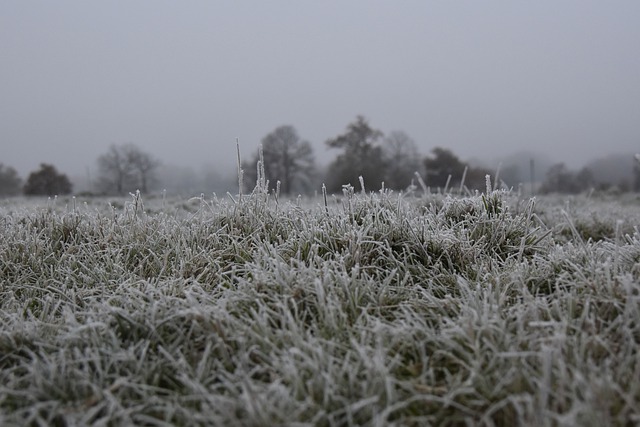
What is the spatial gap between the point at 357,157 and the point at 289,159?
631 cm

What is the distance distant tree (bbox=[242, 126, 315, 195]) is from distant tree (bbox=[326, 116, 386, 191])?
2513mm

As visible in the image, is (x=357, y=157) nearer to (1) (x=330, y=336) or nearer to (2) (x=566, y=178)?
→ (2) (x=566, y=178)

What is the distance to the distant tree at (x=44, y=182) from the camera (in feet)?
103

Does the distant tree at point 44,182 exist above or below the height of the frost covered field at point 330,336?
above

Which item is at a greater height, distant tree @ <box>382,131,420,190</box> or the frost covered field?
distant tree @ <box>382,131,420,190</box>

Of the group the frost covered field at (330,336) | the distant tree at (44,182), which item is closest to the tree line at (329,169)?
the distant tree at (44,182)

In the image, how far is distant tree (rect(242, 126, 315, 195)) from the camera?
3703cm

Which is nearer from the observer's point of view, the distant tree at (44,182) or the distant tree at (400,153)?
the distant tree at (44,182)

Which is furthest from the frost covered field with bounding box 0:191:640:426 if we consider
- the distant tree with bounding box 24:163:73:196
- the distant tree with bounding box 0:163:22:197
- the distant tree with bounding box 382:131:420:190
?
the distant tree with bounding box 0:163:22:197

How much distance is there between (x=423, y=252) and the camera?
8.95 ft

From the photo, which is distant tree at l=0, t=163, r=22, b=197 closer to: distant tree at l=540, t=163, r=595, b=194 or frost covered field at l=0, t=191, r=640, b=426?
frost covered field at l=0, t=191, r=640, b=426

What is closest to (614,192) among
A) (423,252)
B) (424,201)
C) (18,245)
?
(424,201)

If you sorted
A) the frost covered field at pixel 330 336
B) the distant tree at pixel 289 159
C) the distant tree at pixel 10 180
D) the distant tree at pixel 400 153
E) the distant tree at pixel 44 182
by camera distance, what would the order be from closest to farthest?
the frost covered field at pixel 330 336 < the distant tree at pixel 44 182 < the distant tree at pixel 289 159 < the distant tree at pixel 400 153 < the distant tree at pixel 10 180

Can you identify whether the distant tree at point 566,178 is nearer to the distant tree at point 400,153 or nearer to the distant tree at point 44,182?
the distant tree at point 400,153
